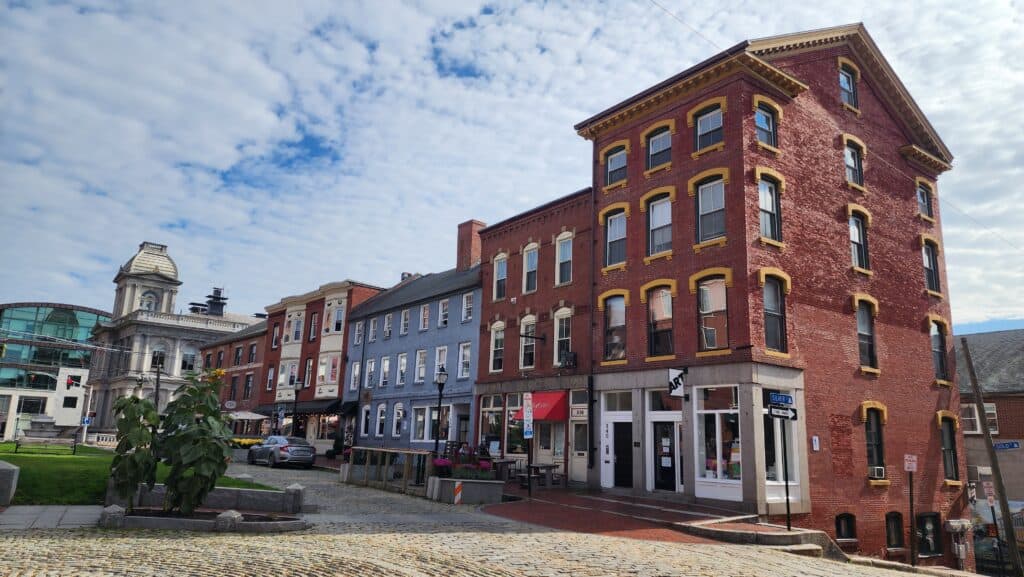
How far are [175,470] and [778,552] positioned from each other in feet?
39.2

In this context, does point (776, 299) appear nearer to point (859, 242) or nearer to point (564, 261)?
point (859, 242)

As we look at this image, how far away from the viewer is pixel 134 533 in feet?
40.2

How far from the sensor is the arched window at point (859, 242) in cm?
2485

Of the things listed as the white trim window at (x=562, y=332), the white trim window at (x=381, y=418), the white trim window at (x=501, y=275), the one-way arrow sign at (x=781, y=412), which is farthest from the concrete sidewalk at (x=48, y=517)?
the white trim window at (x=381, y=418)

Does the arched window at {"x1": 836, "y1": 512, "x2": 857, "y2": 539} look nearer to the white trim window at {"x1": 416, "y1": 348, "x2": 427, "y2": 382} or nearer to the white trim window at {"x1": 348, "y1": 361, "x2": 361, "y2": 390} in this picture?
the white trim window at {"x1": 416, "y1": 348, "x2": 427, "y2": 382}

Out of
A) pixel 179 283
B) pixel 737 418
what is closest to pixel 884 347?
pixel 737 418

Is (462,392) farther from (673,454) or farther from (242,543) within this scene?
(242,543)

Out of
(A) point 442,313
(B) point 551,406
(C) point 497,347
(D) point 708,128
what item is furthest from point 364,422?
(D) point 708,128

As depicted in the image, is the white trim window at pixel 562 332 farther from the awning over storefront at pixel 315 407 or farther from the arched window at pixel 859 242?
the awning over storefront at pixel 315 407

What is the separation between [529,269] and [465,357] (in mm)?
6195

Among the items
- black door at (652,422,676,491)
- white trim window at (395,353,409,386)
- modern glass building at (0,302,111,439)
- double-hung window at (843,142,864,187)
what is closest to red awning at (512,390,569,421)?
black door at (652,422,676,491)

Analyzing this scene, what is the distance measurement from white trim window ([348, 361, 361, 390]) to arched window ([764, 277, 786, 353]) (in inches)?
1104

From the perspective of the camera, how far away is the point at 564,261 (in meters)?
28.7

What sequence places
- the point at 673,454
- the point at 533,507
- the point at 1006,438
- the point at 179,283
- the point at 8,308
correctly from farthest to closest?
the point at 8,308
the point at 179,283
the point at 1006,438
the point at 673,454
the point at 533,507
